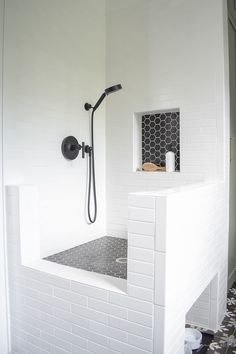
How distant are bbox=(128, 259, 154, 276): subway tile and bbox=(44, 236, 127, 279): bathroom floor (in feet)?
1.26

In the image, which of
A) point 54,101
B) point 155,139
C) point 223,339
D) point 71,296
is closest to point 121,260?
point 71,296

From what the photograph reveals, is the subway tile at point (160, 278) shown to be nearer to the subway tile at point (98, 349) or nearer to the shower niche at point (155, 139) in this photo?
the subway tile at point (98, 349)

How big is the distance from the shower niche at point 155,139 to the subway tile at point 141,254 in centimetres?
124

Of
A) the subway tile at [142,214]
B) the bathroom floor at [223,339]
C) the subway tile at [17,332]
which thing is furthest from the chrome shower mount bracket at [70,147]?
the bathroom floor at [223,339]

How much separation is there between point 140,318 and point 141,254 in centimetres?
27

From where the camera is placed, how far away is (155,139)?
2.42 metres

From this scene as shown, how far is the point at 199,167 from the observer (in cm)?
213

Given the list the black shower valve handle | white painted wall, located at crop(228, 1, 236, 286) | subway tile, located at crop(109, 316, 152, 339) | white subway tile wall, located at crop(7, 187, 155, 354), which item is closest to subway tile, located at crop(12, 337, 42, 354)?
white subway tile wall, located at crop(7, 187, 155, 354)

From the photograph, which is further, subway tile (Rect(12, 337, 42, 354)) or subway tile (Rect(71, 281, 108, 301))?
subway tile (Rect(12, 337, 42, 354))

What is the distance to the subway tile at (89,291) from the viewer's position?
4.20 feet

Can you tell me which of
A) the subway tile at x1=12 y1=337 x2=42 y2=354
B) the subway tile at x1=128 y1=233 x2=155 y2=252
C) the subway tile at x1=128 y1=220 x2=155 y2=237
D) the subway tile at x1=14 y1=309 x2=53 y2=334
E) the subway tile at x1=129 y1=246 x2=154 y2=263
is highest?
the subway tile at x1=128 y1=220 x2=155 y2=237

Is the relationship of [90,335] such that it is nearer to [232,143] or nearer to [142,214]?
[142,214]

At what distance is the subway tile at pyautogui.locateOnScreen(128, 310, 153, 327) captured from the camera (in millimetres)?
1155

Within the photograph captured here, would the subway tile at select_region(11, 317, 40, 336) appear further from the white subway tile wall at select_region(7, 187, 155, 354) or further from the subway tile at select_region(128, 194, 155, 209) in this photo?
the subway tile at select_region(128, 194, 155, 209)
